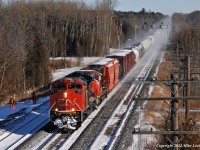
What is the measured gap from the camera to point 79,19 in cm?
9881

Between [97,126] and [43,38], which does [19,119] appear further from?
[43,38]

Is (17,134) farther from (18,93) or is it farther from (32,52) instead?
(32,52)

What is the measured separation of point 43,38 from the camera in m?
67.4

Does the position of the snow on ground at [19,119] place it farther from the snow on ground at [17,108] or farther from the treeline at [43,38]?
the treeline at [43,38]

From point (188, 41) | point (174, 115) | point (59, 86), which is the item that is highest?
point (188, 41)

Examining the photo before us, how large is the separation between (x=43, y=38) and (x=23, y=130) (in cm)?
4255

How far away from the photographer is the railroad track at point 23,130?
23297mm

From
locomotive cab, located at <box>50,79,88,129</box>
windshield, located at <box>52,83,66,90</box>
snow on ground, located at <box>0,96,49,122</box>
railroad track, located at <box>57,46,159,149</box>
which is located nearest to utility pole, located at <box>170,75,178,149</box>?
railroad track, located at <box>57,46,159,149</box>

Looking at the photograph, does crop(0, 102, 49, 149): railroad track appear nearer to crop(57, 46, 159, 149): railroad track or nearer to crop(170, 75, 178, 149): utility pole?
crop(57, 46, 159, 149): railroad track

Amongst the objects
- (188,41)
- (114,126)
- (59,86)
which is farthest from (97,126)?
(188,41)

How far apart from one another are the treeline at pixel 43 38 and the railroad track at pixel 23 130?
Result: 964 centimetres

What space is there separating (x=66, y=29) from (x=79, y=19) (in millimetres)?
8019

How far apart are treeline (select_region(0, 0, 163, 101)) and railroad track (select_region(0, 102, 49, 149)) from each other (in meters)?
9.64

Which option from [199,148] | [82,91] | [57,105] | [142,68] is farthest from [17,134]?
[142,68]
